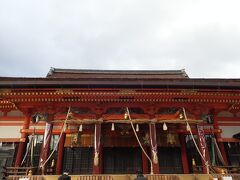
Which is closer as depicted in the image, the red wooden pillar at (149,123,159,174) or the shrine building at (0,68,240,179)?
the red wooden pillar at (149,123,159,174)

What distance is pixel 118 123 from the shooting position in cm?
927

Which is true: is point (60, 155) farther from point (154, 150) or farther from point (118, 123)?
point (154, 150)

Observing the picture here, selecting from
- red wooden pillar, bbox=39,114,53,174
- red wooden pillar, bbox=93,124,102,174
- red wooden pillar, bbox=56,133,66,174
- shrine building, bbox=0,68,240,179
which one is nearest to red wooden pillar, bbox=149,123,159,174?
shrine building, bbox=0,68,240,179

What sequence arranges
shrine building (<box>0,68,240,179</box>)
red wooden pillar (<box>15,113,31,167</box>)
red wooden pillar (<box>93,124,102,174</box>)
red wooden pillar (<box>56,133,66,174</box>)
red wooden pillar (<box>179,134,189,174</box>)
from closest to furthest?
red wooden pillar (<box>93,124,102,174</box>), shrine building (<box>0,68,240,179</box>), red wooden pillar (<box>15,113,31,167</box>), red wooden pillar (<box>56,133,66,174</box>), red wooden pillar (<box>179,134,189,174</box>)

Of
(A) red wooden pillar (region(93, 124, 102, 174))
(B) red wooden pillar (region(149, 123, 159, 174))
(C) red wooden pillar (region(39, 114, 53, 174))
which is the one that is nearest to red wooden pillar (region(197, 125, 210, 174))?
(B) red wooden pillar (region(149, 123, 159, 174))

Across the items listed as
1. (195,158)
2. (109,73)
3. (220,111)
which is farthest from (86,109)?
(109,73)

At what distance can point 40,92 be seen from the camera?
8602 millimetres

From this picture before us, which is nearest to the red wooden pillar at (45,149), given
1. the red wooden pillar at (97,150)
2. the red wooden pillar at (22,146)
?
the red wooden pillar at (22,146)

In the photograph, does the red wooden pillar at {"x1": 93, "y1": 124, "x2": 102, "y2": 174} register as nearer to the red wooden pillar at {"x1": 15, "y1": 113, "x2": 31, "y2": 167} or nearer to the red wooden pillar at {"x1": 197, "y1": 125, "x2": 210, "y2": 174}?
the red wooden pillar at {"x1": 15, "y1": 113, "x2": 31, "y2": 167}

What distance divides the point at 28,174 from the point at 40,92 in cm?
304

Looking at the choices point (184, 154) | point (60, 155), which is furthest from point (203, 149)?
point (60, 155)

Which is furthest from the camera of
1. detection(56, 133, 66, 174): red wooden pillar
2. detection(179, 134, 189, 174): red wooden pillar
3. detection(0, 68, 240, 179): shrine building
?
detection(179, 134, 189, 174): red wooden pillar

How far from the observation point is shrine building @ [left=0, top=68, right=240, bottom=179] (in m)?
8.58

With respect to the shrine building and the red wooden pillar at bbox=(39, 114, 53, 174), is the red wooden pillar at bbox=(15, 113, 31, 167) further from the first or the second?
the red wooden pillar at bbox=(39, 114, 53, 174)
